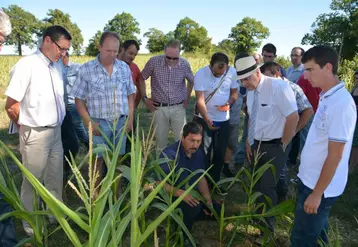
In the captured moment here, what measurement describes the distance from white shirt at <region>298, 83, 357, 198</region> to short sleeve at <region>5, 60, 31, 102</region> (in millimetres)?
2159

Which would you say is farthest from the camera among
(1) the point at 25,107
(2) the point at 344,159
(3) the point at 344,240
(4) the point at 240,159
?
(4) the point at 240,159

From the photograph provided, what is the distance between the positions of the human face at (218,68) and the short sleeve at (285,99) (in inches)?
44.9

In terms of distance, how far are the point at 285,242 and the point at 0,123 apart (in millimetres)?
6521

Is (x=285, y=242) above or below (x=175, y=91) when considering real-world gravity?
below

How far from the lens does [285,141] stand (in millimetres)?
2637

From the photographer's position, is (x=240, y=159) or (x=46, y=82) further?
(x=240, y=159)

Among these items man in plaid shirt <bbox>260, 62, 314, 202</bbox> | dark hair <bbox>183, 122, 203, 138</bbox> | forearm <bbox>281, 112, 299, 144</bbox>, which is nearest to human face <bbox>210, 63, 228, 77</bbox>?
man in plaid shirt <bbox>260, 62, 314, 202</bbox>

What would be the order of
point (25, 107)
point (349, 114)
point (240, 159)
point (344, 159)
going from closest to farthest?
point (349, 114), point (344, 159), point (25, 107), point (240, 159)

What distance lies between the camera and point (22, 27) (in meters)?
A: 71.4

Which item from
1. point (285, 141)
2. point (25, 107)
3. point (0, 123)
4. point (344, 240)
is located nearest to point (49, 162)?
point (25, 107)

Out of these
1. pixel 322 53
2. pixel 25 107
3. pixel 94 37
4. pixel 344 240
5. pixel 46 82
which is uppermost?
pixel 94 37

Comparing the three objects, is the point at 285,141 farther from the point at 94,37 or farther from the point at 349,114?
the point at 94,37

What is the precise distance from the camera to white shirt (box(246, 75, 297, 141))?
2.49 meters

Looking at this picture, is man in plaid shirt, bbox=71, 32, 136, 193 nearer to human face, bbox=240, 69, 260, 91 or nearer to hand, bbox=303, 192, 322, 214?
human face, bbox=240, 69, 260, 91
